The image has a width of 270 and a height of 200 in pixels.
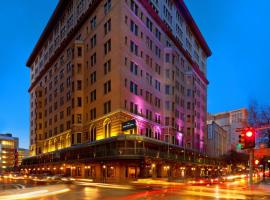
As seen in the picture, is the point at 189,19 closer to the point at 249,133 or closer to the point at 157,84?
the point at 157,84

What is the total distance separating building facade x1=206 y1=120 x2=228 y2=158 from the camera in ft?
523

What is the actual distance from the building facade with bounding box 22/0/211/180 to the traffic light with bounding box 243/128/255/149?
119 ft

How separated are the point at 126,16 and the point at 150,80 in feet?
50.8

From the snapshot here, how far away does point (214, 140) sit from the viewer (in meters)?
165

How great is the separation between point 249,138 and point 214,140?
144 meters

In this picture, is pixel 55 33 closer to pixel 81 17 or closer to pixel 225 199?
pixel 81 17

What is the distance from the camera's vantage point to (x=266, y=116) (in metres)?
56.2

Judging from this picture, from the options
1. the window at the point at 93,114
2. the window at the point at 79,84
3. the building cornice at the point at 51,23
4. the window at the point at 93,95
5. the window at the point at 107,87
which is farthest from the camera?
the building cornice at the point at 51,23

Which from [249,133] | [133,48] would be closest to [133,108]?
[133,48]

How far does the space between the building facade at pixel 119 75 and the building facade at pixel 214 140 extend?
41541 mm

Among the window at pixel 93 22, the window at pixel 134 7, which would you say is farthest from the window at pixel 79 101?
the window at pixel 134 7

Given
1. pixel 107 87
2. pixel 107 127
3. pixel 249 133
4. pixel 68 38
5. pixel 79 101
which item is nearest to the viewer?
pixel 249 133

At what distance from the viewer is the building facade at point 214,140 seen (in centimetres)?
15945

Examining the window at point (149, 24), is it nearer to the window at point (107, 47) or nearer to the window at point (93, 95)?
the window at point (107, 47)
